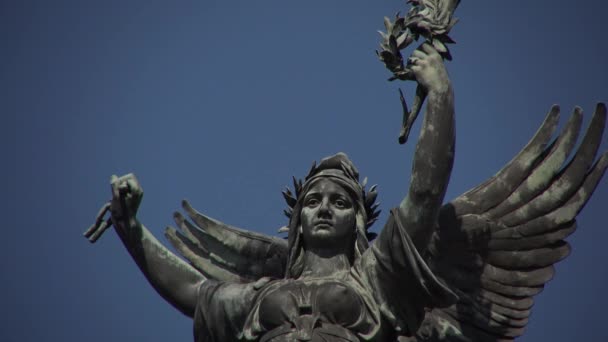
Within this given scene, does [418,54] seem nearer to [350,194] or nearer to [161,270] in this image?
[350,194]

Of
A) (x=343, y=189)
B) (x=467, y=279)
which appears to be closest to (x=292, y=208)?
(x=343, y=189)

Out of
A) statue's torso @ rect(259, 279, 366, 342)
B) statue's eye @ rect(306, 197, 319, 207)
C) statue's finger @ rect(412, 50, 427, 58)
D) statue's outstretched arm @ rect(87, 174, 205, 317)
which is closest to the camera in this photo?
statue's torso @ rect(259, 279, 366, 342)

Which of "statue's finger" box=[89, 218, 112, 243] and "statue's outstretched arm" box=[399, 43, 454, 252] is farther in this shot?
"statue's finger" box=[89, 218, 112, 243]

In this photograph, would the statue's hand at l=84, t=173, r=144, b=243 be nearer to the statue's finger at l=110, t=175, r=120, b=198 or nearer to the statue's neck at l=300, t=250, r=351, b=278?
the statue's finger at l=110, t=175, r=120, b=198

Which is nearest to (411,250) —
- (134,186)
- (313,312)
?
(313,312)

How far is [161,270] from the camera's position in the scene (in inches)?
702

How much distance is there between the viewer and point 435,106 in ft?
55.4

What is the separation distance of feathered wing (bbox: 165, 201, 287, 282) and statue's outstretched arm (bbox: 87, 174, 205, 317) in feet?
2.39

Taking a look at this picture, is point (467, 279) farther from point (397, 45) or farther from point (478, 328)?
point (397, 45)

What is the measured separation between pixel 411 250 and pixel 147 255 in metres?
2.90

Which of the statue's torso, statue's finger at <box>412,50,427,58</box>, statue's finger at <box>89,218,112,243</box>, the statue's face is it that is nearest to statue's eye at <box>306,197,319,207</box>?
the statue's face

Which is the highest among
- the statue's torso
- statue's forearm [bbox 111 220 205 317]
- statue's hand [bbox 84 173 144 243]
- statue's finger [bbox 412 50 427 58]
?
statue's finger [bbox 412 50 427 58]

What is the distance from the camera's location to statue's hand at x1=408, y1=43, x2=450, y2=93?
Result: 17047 millimetres

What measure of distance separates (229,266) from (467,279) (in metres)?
2.61
